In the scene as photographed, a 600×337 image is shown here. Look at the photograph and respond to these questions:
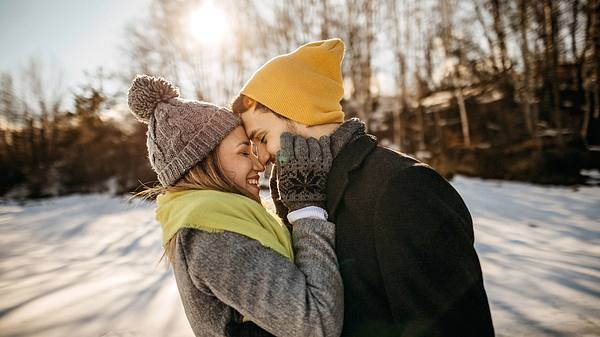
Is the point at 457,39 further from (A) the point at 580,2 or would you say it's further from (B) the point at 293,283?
(B) the point at 293,283

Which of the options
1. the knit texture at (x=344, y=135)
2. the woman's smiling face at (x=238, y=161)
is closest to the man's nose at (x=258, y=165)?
the woman's smiling face at (x=238, y=161)

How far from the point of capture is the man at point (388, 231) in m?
1.07

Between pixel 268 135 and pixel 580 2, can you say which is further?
pixel 580 2

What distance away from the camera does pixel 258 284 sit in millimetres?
1066

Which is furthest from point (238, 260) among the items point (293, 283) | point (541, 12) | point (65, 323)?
point (541, 12)

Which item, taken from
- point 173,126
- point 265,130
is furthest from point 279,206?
point 173,126

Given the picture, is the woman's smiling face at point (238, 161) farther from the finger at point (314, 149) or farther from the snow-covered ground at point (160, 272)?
the snow-covered ground at point (160, 272)

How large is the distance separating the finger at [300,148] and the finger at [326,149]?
7 cm

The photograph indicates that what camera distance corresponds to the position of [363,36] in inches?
457

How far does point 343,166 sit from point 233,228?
49 centimetres

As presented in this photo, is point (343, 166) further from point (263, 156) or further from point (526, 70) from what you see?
point (526, 70)

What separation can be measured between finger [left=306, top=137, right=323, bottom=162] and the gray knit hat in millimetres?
408

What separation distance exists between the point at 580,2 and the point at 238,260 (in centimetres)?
1660


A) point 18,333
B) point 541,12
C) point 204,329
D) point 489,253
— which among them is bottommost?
point 489,253
